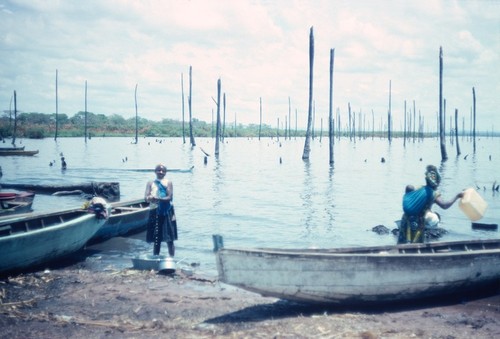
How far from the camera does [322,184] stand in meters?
31.5

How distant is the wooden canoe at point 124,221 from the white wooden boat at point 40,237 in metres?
1.10

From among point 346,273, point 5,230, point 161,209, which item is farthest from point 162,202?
point 346,273

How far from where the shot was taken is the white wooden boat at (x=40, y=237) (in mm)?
9094

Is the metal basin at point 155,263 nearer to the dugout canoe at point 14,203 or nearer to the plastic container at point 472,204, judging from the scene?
the plastic container at point 472,204

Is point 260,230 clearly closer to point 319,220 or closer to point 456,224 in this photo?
point 319,220

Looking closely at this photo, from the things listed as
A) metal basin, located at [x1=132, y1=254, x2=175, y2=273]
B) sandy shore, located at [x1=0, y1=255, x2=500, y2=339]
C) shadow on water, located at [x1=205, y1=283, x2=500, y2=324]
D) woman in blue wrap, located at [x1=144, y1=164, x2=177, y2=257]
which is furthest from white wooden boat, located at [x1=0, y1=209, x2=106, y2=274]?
shadow on water, located at [x1=205, y1=283, x2=500, y2=324]

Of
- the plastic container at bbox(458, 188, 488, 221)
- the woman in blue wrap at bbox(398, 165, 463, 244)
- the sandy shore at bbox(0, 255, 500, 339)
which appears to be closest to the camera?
the sandy shore at bbox(0, 255, 500, 339)

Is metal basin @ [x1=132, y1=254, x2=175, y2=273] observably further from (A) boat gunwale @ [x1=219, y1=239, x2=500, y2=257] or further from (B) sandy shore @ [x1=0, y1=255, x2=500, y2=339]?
(A) boat gunwale @ [x1=219, y1=239, x2=500, y2=257]

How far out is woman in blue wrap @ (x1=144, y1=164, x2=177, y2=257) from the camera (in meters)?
9.79

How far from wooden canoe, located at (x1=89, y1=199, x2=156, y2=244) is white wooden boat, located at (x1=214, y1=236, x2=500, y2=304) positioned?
5743 millimetres

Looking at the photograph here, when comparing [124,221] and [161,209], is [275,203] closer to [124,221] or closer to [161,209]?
[124,221]

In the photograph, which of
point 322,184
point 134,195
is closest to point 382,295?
point 134,195

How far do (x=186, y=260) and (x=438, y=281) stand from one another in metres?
6.03

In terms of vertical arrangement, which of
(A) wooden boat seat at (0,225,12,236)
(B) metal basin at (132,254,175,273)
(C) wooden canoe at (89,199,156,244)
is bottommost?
(B) metal basin at (132,254,175,273)
